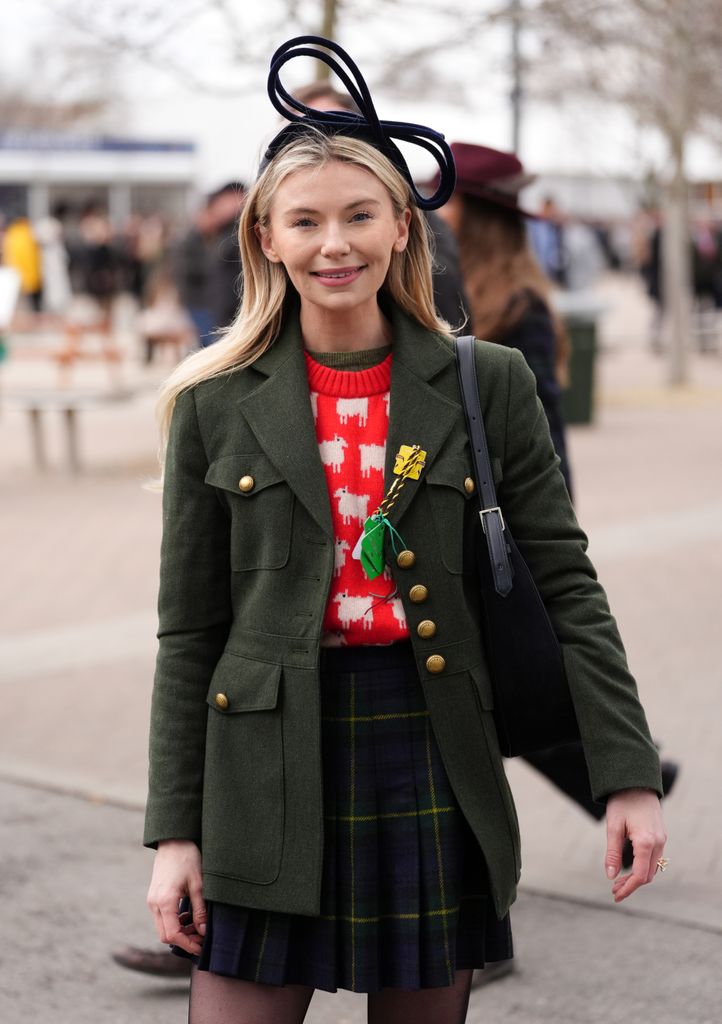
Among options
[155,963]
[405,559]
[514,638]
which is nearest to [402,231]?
[405,559]

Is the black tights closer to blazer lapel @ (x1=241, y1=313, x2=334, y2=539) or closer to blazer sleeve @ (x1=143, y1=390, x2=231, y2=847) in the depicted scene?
blazer sleeve @ (x1=143, y1=390, x2=231, y2=847)

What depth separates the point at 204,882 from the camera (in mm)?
2260

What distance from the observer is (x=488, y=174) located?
416 cm

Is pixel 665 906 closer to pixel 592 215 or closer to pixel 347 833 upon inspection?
pixel 347 833

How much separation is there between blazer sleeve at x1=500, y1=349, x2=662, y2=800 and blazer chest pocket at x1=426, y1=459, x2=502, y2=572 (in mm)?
87

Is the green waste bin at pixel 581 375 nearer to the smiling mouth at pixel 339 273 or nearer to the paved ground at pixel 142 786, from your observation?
the paved ground at pixel 142 786

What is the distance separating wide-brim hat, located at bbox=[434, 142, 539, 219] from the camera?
13.6ft

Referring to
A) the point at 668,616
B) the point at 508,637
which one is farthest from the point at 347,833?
the point at 668,616

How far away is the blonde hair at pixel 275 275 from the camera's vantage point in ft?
7.39

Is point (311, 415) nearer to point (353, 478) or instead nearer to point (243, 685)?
point (353, 478)

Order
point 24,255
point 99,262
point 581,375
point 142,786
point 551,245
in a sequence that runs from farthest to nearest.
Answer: point 99,262
point 24,255
point 551,245
point 581,375
point 142,786

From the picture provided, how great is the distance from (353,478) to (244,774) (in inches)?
18.1

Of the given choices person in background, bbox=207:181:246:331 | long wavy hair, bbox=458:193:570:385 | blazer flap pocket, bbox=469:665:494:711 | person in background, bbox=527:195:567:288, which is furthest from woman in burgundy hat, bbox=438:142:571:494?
person in background, bbox=527:195:567:288

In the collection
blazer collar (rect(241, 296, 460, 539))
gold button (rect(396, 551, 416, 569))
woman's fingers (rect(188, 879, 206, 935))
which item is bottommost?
woman's fingers (rect(188, 879, 206, 935))
